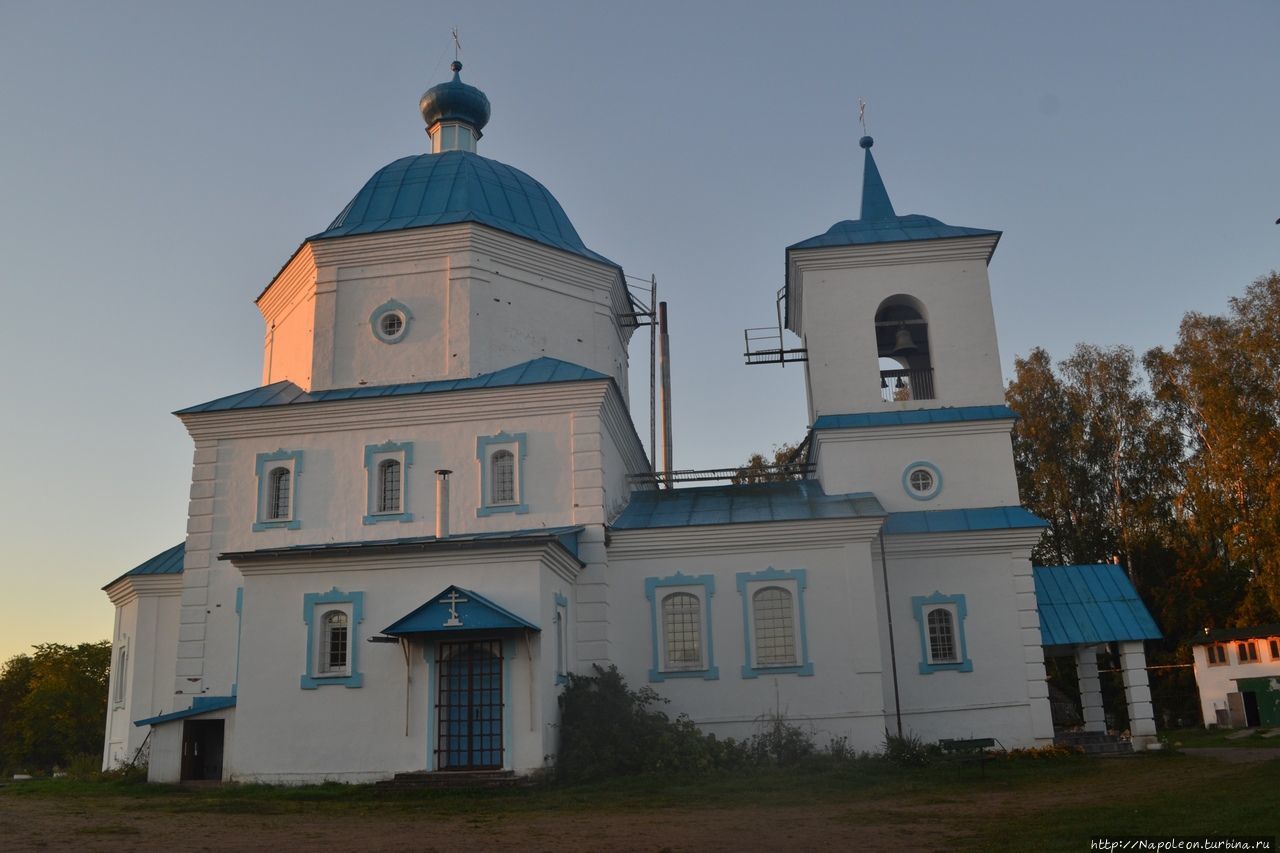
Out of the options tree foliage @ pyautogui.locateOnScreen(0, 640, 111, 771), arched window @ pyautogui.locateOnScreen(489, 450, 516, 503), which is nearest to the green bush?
arched window @ pyautogui.locateOnScreen(489, 450, 516, 503)

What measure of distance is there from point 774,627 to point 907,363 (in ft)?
20.7

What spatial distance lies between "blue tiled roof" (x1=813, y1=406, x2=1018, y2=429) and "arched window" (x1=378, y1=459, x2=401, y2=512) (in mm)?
7036

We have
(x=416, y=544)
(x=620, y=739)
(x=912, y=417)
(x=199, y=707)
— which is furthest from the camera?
(x=912, y=417)

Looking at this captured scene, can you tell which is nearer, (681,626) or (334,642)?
(334,642)

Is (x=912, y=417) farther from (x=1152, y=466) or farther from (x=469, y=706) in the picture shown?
(x=1152, y=466)

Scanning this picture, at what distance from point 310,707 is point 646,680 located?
16.1ft

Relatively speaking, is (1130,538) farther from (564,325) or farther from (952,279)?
(564,325)

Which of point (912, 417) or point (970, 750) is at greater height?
point (912, 417)

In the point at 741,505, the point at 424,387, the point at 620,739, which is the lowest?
the point at 620,739

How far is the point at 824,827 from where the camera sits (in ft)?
32.7

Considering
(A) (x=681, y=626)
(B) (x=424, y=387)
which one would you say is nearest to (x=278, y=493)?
(B) (x=424, y=387)

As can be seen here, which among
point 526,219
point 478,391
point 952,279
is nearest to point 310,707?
point 478,391

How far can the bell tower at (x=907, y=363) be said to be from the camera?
18.2 m

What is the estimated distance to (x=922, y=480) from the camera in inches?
720
